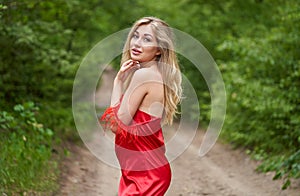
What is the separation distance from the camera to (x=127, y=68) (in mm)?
3229

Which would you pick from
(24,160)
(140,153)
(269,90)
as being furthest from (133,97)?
(269,90)

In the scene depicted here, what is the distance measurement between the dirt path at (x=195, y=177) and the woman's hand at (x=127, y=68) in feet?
12.6

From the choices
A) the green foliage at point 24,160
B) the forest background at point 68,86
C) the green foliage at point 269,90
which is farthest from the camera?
the green foliage at point 269,90

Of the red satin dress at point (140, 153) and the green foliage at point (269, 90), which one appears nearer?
the red satin dress at point (140, 153)

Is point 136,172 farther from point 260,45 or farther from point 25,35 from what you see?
point 260,45

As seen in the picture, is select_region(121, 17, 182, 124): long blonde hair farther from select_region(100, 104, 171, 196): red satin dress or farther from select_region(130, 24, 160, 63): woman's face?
select_region(100, 104, 171, 196): red satin dress

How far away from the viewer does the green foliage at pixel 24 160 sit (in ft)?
18.6

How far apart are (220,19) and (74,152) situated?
7.20 m

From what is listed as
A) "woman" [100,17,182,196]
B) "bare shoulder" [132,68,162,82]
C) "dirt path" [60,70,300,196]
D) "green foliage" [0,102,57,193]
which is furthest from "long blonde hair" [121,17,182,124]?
"dirt path" [60,70,300,196]

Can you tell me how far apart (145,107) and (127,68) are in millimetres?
285

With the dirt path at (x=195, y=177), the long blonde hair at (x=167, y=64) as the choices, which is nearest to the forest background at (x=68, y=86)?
the dirt path at (x=195, y=177)

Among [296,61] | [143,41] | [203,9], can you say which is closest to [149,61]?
[143,41]

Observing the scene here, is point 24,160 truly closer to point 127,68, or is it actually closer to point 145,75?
point 127,68

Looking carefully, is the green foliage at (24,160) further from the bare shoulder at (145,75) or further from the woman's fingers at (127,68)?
the bare shoulder at (145,75)
